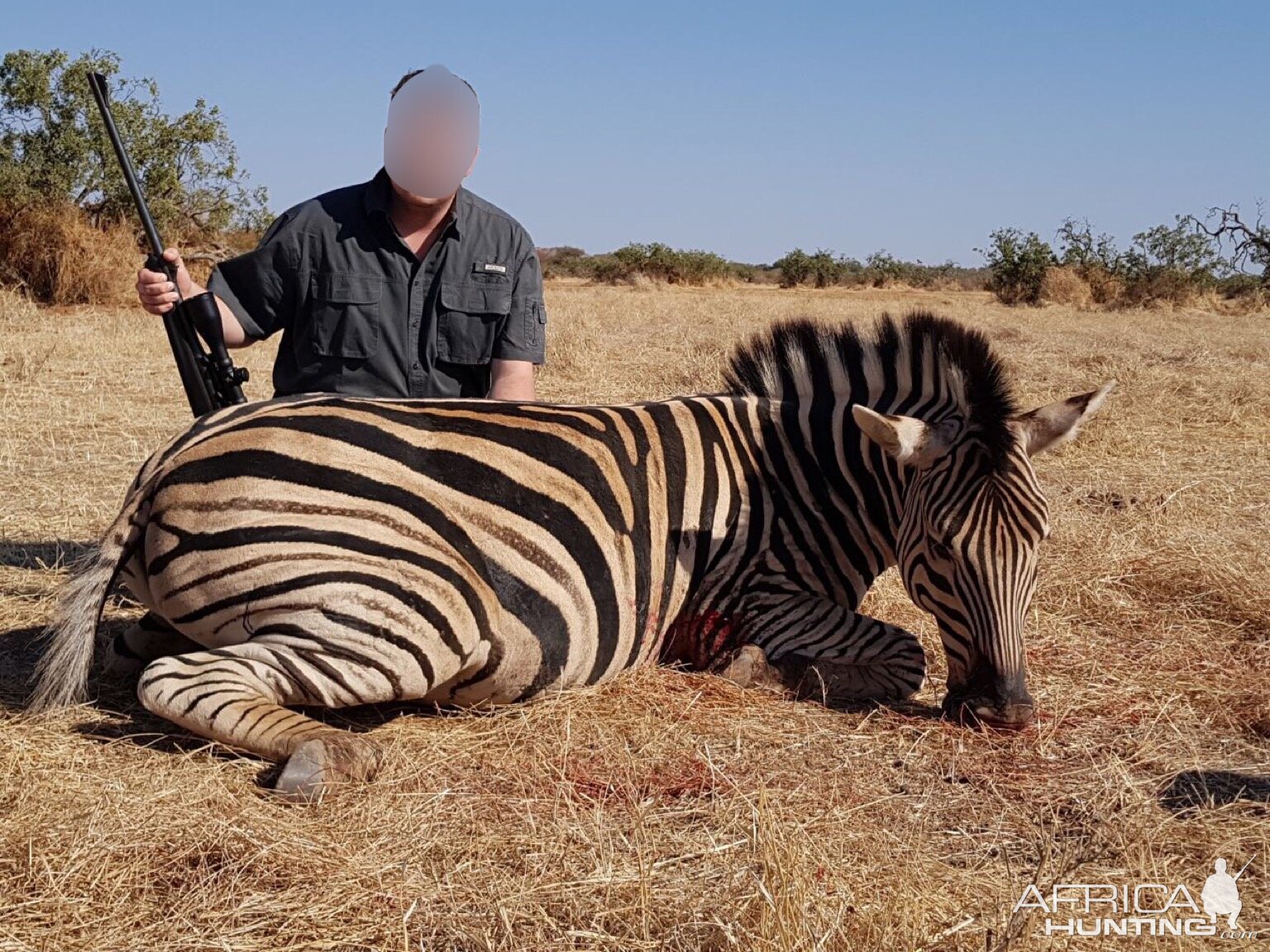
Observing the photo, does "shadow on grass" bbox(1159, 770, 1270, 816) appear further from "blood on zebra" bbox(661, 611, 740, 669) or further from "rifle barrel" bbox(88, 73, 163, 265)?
"rifle barrel" bbox(88, 73, 163, 265)

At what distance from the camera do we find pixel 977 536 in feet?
12.0

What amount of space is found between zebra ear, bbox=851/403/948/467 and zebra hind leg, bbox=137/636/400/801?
1704 millimetres

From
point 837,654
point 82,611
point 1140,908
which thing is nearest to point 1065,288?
point 837,654

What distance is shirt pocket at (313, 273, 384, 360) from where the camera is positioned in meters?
4.85

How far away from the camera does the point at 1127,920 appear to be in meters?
2.44

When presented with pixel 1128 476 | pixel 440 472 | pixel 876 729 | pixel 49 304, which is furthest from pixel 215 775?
pixel 49 304

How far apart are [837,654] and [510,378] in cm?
194

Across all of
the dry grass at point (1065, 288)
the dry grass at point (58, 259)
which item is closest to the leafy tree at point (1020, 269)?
the dry grass at point (1065, 288)

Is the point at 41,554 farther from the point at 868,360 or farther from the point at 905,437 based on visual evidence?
the point at 905,437

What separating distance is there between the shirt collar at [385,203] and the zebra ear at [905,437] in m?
2.09

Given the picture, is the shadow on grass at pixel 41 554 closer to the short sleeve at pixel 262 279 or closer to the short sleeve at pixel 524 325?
the short sleeve at pixel 262 279

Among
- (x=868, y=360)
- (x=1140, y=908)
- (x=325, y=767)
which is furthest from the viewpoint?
(x=868, y=360)

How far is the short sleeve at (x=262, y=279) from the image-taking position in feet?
15.8

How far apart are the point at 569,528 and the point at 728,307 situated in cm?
1790
